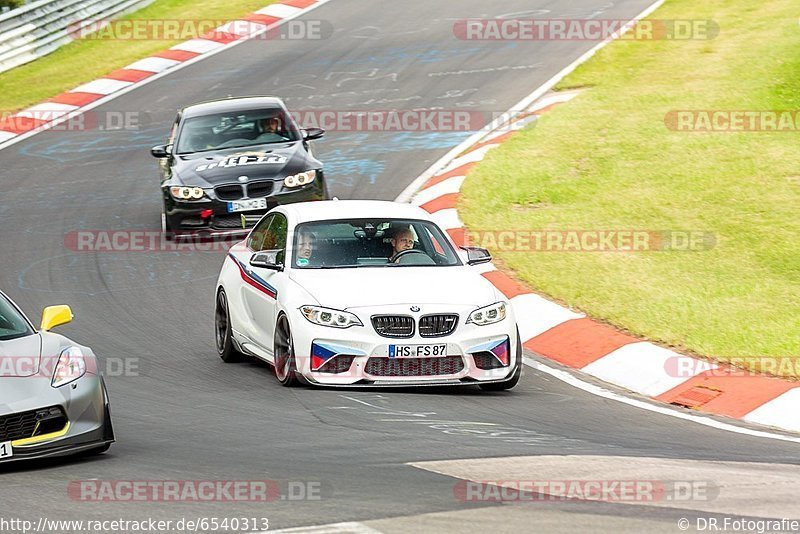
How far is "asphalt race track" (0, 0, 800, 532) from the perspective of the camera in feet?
22.6

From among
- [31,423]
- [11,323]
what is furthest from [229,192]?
[31,423]

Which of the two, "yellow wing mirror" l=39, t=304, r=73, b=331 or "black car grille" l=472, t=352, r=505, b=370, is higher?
"yellow wing mirror" l=39, t=304, r=73, b=331

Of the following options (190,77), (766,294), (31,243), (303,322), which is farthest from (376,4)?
(303,322)

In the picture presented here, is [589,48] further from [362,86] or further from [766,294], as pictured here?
[766,294]

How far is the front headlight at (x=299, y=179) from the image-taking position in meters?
16.7

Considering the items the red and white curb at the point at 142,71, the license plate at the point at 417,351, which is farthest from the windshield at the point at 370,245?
the red and white curb at the point at 142,71

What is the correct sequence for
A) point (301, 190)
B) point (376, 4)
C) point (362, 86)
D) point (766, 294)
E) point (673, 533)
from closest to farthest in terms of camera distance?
point (673, 533), point (766, 294), point (301, 190), point (362, 86), point (376, 4)

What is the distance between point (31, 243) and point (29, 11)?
39.3ft

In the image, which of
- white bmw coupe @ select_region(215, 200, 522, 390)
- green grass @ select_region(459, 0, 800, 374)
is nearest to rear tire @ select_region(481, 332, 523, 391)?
white bmw coupe @ select_region(215, 200, 522, 390)

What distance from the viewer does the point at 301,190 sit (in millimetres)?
16719

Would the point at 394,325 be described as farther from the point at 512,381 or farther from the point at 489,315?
the point at 512,381

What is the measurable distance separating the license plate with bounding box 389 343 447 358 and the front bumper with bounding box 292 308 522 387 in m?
0.01

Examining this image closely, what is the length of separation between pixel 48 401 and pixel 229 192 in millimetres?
8786

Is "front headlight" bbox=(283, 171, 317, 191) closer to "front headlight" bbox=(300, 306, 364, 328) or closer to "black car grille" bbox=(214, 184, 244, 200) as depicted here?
"black car grille" bbox=(214, 184, 244, 200)
